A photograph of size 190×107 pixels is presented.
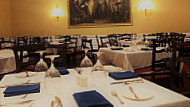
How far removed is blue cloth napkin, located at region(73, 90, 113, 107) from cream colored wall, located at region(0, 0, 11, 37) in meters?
8.33

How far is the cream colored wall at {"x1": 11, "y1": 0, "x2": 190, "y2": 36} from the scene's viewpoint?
31.8ft

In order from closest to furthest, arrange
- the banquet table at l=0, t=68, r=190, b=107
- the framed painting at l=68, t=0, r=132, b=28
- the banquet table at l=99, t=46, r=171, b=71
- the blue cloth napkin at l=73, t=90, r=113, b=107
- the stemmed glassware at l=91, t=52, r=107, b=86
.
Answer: the blue cloth napkin at l=73, t=90, r=113, b=107
the banquet table at l=0, t=68, r=190, b=107
the stemmed glassware at l=91, t=52, r=107, b=86
the banquet table at l=99, t=46, r=171, b=71
the framed painting at l=68, t=0, r=132, b=28

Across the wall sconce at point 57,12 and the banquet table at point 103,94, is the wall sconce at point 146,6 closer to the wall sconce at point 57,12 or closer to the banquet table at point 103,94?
the wall sconce at point 57,12

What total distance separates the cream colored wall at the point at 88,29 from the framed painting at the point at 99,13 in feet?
0.82

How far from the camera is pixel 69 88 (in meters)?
1.65

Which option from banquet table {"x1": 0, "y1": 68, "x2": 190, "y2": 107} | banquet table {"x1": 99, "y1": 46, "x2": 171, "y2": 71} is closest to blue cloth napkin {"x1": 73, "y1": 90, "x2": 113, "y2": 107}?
banquet table {"x1": 0, "y1": 68, "x2": 190, "y2": 107}

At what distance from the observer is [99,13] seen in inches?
400

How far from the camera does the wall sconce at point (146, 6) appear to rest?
34.9 ft

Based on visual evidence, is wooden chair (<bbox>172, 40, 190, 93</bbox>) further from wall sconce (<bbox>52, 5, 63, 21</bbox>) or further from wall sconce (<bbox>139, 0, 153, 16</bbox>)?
wall sconce (<bbox>139, 0, 153, 16</bbox>)

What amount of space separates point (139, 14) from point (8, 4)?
6237mm

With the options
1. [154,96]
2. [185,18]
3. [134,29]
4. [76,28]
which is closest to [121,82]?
[154,96]

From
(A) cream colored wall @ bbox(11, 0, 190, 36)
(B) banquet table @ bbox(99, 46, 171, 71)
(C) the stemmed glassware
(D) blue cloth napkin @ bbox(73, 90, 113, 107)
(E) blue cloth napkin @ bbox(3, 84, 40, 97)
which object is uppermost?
(A) cream colored wall @ bbox(11, 0, 190, 36)

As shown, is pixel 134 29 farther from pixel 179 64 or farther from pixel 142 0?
pixel 179 64

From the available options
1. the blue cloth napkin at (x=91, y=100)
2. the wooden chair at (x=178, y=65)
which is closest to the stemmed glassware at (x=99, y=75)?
the blue cloth napkin at (x=91, y=100)
